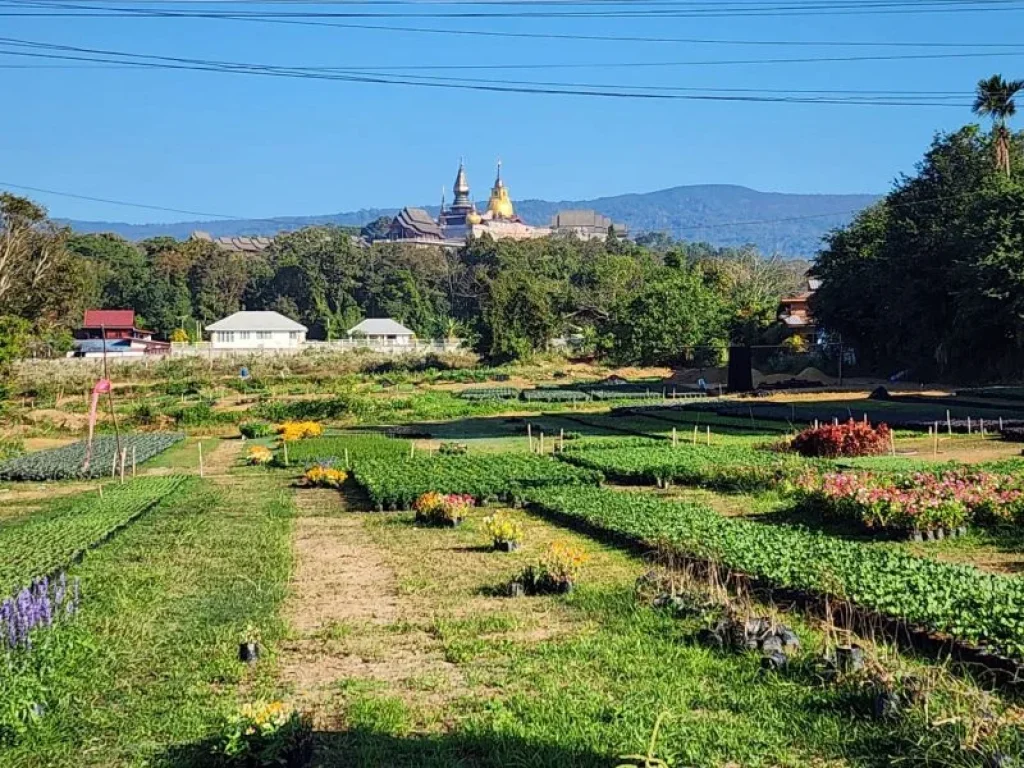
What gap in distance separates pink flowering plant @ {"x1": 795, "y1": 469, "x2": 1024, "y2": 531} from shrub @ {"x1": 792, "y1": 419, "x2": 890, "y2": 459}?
274 inches

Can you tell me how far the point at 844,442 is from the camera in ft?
88.3

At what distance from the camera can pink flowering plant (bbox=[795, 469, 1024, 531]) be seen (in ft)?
54.6

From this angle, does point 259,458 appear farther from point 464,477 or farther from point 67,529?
point 67,529

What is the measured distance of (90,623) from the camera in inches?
482

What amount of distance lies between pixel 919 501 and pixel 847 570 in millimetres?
5170

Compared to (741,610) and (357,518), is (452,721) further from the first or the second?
(357,518)

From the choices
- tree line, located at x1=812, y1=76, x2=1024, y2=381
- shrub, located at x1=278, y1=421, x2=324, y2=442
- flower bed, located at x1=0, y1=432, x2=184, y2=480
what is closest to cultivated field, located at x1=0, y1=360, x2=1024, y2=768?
flower bed, located at x1=0, y1=432, x2=184, y2=480

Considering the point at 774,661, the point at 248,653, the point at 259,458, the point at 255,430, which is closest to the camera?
the point at 774,661

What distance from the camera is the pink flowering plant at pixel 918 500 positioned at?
1666 centimetres

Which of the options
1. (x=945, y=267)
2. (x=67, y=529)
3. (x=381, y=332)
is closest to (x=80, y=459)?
(x=67, y=529)

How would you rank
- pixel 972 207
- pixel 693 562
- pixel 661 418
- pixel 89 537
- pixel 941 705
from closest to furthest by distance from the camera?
pixel 941 705
pixel 693 562
pixel 89 537
pixel 661 418
pixel 972 207

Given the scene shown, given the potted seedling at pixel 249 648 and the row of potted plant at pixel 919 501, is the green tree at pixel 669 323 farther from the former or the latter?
the potted seedling at pixel 249 648

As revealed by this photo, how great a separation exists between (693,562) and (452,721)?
601 centimetres

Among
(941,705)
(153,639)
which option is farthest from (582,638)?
(153,639)
